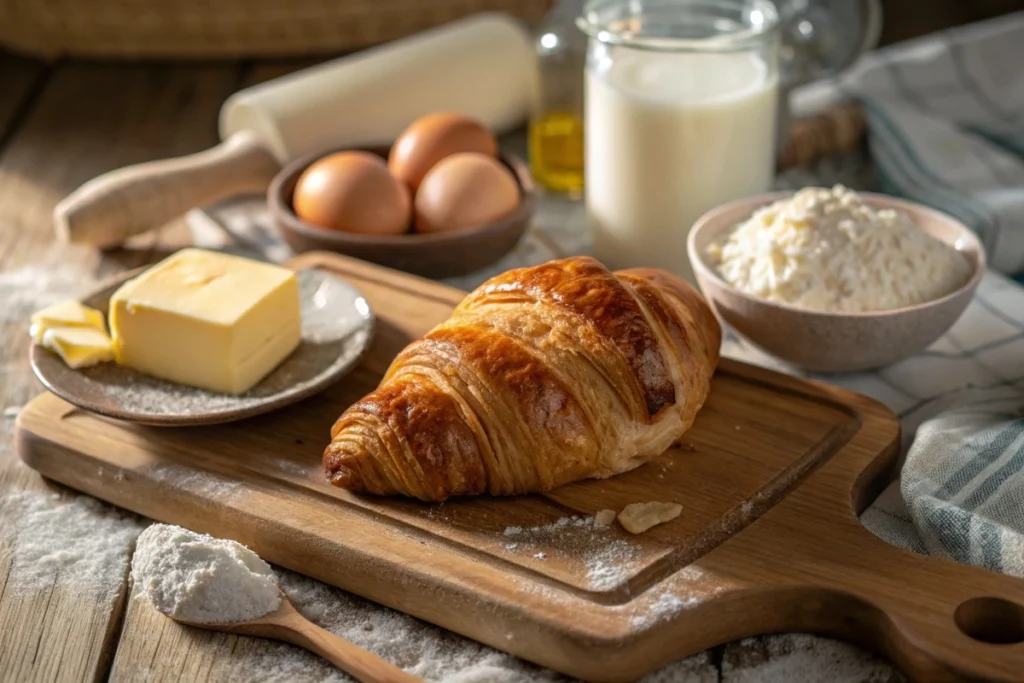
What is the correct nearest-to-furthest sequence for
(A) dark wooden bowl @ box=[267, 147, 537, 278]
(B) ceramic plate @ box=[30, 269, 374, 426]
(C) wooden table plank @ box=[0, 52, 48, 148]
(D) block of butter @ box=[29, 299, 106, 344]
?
1. (B) ceramic plate @ box=[30, 269, 374, 426]
2. (D) block of butter @ box=[29, 299, 106, 344]
3. (A) dark wooden bowl @ box=[267, 147, 537, 278]
4. (C) wooden table plank @ box=[0, 52, 48, 148]

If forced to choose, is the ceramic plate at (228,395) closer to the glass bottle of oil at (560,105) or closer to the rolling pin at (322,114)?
the rolling pin at (322,114)

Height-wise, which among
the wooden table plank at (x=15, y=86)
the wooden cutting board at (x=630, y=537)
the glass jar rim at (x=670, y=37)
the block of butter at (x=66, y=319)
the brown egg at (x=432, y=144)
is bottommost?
the wooden table plank at (x=15, y=86)

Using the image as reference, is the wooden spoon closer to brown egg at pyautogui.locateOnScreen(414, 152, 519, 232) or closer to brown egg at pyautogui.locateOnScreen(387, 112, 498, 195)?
brown egg at pyautogui.locateOnScreen(414, 152, 519, 232)

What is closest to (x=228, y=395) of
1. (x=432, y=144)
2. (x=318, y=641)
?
(x=318, y=641)

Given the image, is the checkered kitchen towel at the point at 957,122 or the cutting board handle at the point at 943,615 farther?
the checkered kitchen towel at the point at 957,122

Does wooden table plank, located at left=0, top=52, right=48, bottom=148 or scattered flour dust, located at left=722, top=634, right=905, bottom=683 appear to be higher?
wooden table plank, located at left=0, top=52, right=48, bottom=148

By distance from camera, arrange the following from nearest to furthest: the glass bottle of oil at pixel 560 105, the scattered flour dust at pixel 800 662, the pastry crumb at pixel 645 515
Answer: the scattered flour dust at pixel 800 662 < the pastry crumb at pixel 645 515 < the glass bottle of oil at pixel 560 105

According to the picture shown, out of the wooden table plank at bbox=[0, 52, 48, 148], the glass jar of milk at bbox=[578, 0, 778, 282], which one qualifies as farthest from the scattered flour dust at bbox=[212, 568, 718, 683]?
the wooden table plank at bbox=[0, 52, 48, 148]

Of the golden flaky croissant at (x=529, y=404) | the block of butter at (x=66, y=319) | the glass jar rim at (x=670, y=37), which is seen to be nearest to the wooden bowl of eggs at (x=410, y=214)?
the glass jar rim at (x=670, y=37)
